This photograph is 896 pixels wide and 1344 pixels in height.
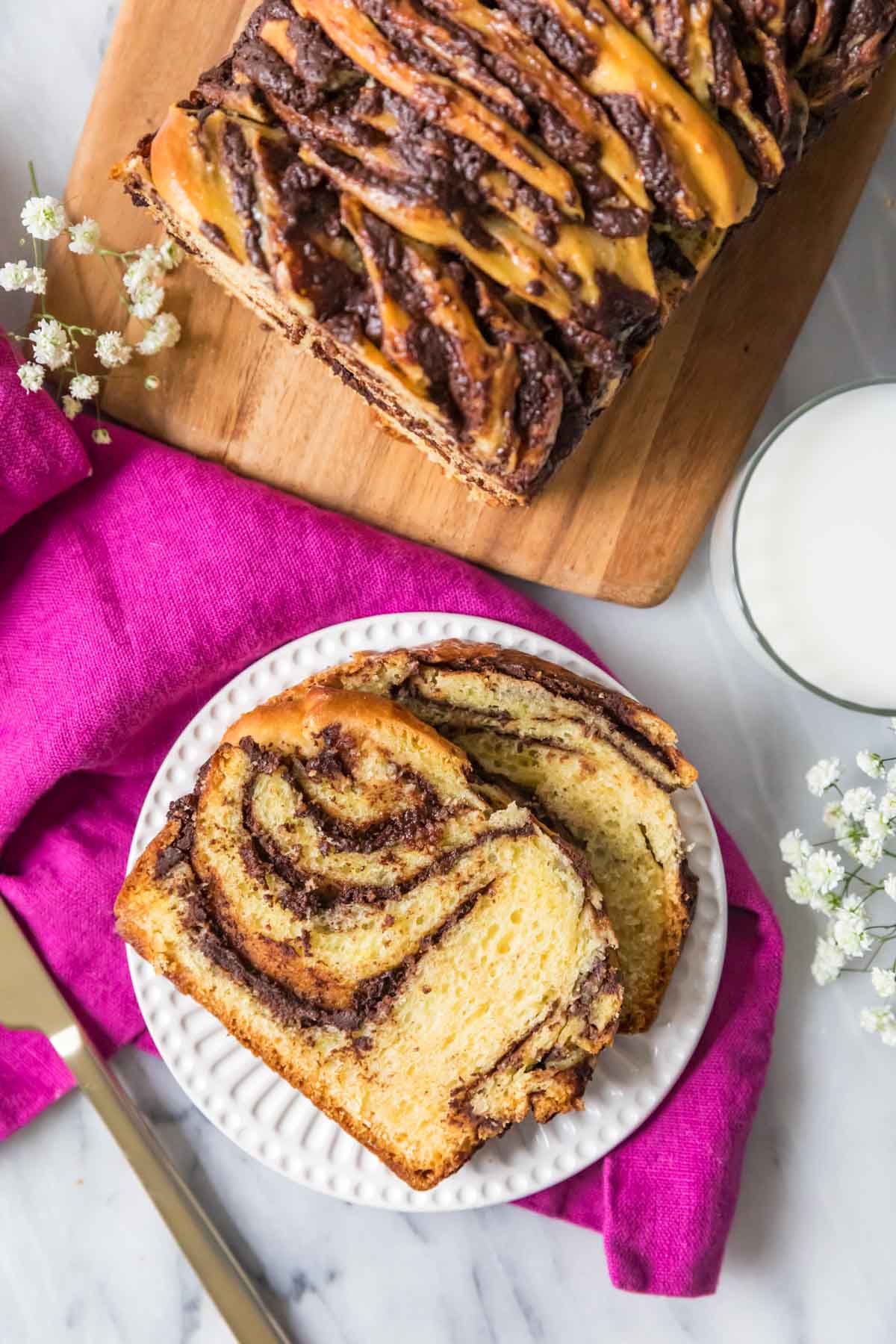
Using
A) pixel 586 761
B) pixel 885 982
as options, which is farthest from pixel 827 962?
pixel 586 761

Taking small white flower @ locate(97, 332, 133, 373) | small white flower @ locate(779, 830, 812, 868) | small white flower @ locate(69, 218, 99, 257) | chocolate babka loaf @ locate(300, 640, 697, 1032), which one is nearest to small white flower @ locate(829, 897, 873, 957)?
small white flower @ locate(779, 830, 812, 868)

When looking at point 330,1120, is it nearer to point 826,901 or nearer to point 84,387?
point 826,901

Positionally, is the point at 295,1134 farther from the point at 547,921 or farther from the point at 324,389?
the point at 324,389

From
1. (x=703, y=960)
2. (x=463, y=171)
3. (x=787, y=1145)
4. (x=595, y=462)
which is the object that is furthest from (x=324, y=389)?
(x=787, y=1145)

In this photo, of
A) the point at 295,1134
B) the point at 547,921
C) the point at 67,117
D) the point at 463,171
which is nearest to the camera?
the point at 463,171

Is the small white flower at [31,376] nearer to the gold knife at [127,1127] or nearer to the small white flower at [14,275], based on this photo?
the small white flower at [14,275]

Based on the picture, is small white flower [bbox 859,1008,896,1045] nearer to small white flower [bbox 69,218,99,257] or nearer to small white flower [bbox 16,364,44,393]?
small white flower [bbox 16,364,44,393]
